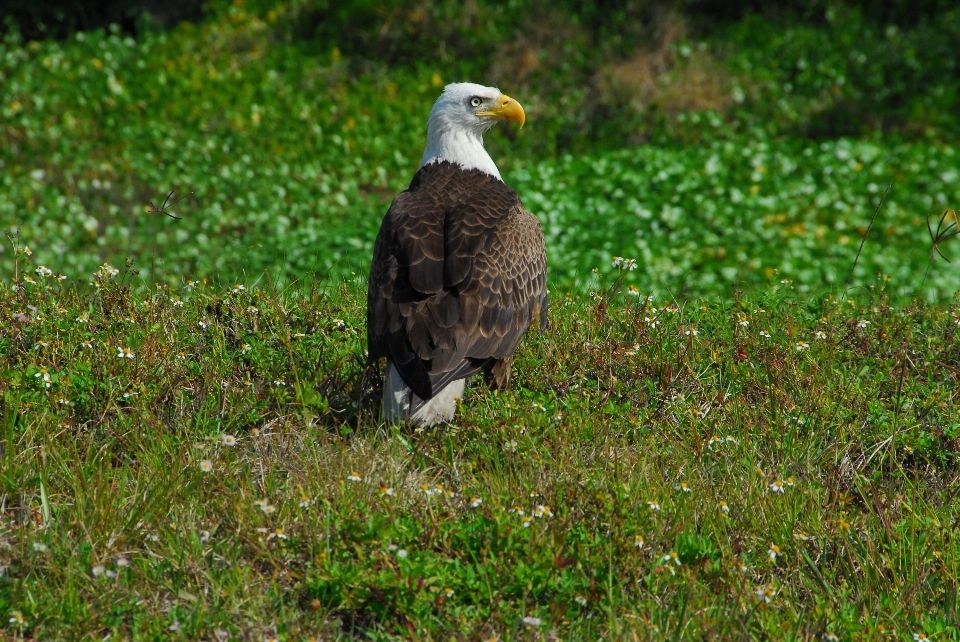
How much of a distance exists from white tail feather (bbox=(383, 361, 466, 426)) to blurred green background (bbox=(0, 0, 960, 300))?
4.52m

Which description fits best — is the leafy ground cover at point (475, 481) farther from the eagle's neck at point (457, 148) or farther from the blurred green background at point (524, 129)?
the blurred green background at point (524, 129)

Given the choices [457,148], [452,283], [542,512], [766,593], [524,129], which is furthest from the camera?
[524,129]

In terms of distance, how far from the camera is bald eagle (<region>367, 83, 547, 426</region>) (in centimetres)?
489

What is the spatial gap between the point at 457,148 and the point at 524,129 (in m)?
7.14

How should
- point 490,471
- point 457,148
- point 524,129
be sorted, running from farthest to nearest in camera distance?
point 524,129 → point 457,148 → point 490,471

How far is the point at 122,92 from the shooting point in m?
13.8

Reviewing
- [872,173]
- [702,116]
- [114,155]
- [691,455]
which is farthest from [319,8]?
[691,455]

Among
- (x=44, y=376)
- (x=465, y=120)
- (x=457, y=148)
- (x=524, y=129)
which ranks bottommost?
(x=524, y=129)

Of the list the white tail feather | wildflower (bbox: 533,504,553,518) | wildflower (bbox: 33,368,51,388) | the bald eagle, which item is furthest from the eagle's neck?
wildflower (bbox: 533,504,553,518)

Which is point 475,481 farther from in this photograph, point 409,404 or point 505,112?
point 505,112

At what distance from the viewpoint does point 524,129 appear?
13258mm

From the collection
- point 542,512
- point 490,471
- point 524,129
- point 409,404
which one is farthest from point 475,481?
point 524,129

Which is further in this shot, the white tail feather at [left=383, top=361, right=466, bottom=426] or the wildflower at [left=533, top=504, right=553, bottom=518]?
the white tail feather at [left=383, top=361, right=466, bottom=426]

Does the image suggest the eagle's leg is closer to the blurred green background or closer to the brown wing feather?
the brown wing feather
